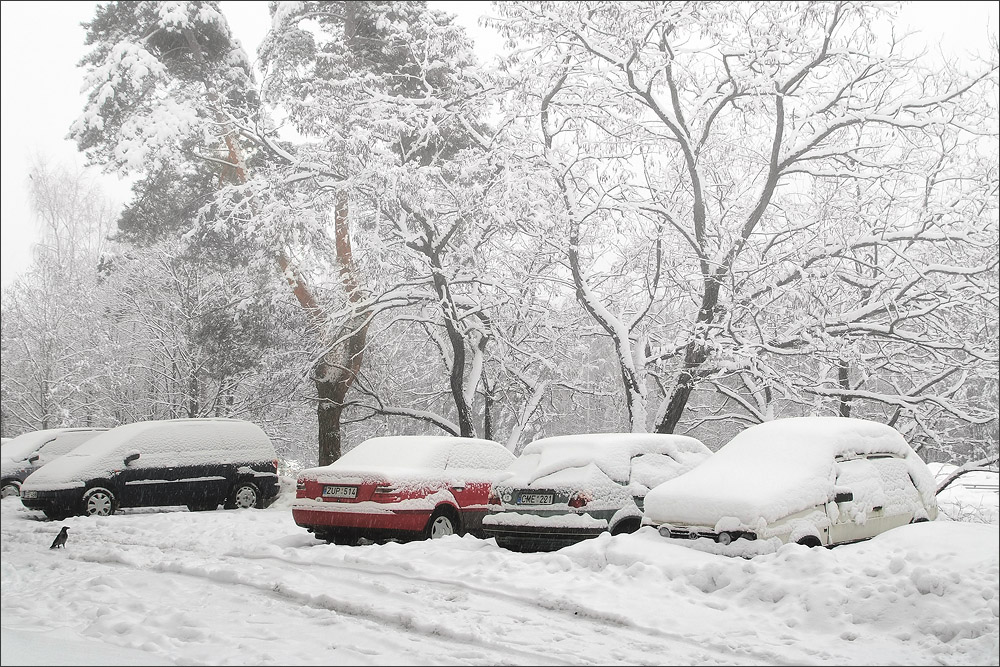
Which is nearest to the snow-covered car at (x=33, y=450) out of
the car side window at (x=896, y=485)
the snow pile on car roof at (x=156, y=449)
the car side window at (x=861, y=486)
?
the snow pile on car roof at (x=156, y=449)

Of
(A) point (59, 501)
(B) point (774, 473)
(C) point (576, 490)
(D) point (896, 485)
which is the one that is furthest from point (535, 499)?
(A) point (59, 501)

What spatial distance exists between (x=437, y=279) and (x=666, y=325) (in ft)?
16.5

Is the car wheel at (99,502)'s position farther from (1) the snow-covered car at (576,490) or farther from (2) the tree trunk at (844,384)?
(2) the tree trunk at (844,384)

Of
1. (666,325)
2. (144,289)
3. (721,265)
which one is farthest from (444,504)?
(144,289)

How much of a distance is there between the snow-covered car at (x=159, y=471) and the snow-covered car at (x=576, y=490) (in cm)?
716

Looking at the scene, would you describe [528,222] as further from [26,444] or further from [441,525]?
[26,444]

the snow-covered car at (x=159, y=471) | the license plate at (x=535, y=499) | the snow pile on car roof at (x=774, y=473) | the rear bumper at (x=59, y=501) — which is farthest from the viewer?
the snow-covered car at (x=159, y=471)

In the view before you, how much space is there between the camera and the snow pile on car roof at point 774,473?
8.27 m

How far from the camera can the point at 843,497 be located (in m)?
8.59

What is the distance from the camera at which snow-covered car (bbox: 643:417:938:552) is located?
8203 mm

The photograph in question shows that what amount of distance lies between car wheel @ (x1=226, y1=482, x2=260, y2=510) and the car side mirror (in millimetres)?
11086

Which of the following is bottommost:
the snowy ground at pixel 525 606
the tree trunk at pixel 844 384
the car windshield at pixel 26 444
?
the snowy ground at pixel 525 606

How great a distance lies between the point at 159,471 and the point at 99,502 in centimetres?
A: 105

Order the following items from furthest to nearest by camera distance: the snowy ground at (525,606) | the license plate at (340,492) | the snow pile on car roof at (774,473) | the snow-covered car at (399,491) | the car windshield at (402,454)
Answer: the car windshield at (402,454)
the license plate at (340,492)
the snow-covered car at (399,491)
the snow pile on car roof at (774,473)
the snowy ground at (525,606)
